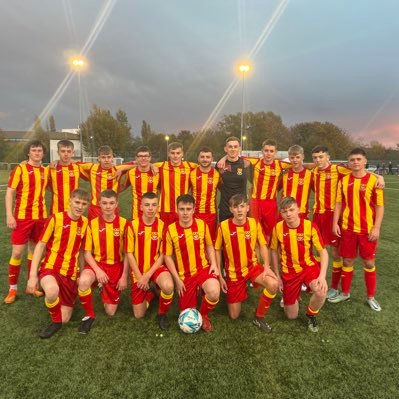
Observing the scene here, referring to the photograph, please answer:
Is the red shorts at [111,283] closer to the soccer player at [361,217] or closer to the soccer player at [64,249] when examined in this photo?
the soccer player at [64,249]

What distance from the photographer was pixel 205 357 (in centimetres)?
271

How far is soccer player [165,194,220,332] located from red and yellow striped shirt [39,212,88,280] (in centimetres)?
98

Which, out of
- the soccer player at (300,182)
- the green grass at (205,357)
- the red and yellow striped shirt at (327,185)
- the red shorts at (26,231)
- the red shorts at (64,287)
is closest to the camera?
the green grass at (205,357)

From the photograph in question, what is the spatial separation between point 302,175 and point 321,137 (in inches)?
2137

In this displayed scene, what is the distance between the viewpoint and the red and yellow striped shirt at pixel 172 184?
434 centimetres

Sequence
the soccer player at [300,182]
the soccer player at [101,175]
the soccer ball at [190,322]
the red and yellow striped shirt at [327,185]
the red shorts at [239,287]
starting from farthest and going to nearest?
the soccer player at [101,175] < the soccer player at [300,182] < the red and yellow striped shirt at [327,185] < the red shorts at [239,287] < the soccer ball at [190,322]

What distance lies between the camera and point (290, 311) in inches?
132

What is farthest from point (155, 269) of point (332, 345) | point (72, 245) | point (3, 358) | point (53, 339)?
point (332, 345)

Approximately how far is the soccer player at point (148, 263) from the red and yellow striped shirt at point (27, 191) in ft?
4.47

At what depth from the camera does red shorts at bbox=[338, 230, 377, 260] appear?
3.61 meters

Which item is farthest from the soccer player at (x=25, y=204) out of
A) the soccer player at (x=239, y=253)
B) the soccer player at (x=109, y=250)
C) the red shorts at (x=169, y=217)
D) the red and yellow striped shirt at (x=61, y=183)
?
the soccer player at (x=239, y=253)

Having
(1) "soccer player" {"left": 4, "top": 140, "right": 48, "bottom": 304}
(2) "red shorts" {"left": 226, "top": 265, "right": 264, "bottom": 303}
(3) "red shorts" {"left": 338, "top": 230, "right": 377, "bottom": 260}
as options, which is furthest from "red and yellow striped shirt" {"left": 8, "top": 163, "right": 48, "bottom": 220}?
(3) "red shorts" {"left": 338, "top": 230, "right": 377, "bottom": 260}

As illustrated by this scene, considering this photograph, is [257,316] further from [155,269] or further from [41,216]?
[41,216]

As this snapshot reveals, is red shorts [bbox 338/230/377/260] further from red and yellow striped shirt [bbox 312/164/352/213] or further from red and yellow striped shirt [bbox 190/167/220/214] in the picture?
red and yellow striped shirt [bbox 190/167/220/214]
